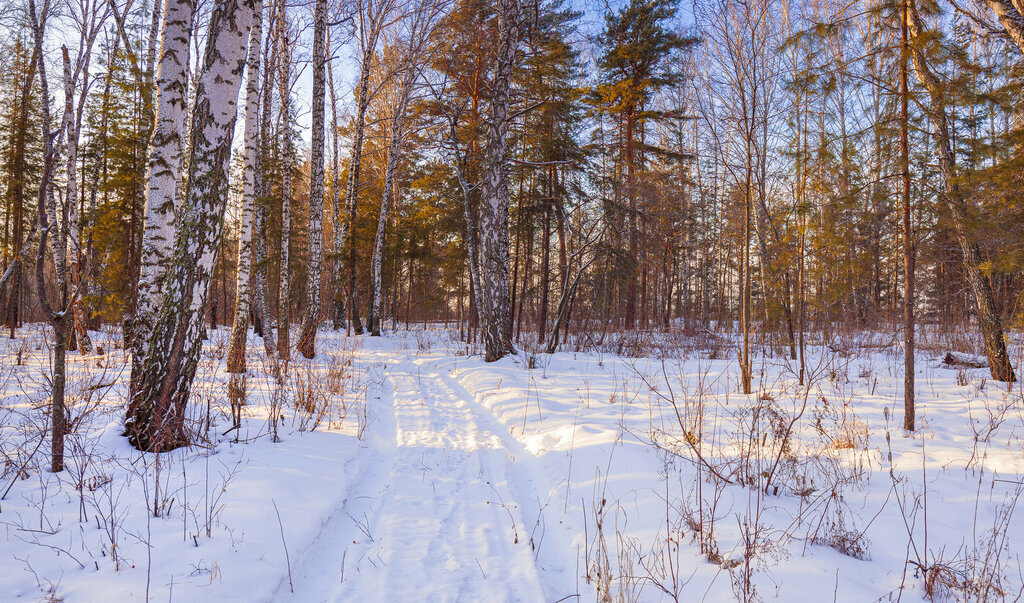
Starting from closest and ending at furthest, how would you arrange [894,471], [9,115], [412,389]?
[894,471]
[412,389]
[9,115]

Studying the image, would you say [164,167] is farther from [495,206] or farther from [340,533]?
[495,206]

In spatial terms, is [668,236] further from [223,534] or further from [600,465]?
[223,534]

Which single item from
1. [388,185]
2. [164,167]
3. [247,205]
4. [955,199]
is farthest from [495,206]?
[388,185]

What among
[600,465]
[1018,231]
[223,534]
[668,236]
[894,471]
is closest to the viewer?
[223,534]

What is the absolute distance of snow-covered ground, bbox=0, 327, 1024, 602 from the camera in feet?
6.86

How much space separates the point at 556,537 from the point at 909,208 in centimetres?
534

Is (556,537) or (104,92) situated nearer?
(556,537)

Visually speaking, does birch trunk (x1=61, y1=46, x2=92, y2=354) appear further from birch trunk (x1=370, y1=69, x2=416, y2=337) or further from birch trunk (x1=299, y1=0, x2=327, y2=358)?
birch trunk (x1=370, y1=69, x2=416, y2=337)

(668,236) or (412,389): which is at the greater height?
(668,236)

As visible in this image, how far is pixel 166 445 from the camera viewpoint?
11.4ft

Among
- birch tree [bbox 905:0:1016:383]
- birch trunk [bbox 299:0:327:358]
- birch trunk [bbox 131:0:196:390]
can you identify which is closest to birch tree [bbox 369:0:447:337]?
birch trunk [bbox 299:0:327:358]

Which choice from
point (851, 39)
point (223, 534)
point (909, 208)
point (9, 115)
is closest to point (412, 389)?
point (223, 534)

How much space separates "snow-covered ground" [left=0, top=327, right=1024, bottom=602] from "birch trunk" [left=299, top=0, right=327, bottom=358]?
5518 millimetres

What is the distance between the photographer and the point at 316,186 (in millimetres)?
10523
